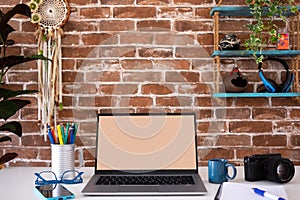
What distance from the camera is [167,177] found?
170 cm

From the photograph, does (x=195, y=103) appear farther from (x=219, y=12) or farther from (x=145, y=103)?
→ (x=219, y=12)

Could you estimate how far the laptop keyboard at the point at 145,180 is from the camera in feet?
5.24

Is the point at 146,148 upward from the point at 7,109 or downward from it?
downward

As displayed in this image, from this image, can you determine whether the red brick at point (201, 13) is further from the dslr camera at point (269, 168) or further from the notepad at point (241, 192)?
the notepad at point (241, 192)

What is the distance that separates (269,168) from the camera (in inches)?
64.5

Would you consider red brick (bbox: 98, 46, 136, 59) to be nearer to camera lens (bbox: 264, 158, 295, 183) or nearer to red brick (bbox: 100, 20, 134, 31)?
red brick (bbox: 100, 20, 134, 31)

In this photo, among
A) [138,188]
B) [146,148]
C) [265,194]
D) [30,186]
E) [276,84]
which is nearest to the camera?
[265,194]

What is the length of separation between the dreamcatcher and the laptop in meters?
0.58

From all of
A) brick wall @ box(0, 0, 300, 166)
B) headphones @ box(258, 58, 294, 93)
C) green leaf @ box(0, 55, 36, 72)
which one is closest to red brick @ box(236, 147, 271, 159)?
brick wall @ box(0, 0, 300, 166)

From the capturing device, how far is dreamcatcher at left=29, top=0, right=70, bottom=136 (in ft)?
7.82

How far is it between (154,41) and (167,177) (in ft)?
3.20

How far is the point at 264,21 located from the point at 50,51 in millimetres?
1244

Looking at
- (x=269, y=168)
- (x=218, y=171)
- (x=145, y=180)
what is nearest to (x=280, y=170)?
(x=269, y=168)

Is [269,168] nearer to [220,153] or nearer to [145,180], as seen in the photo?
[145,180]
